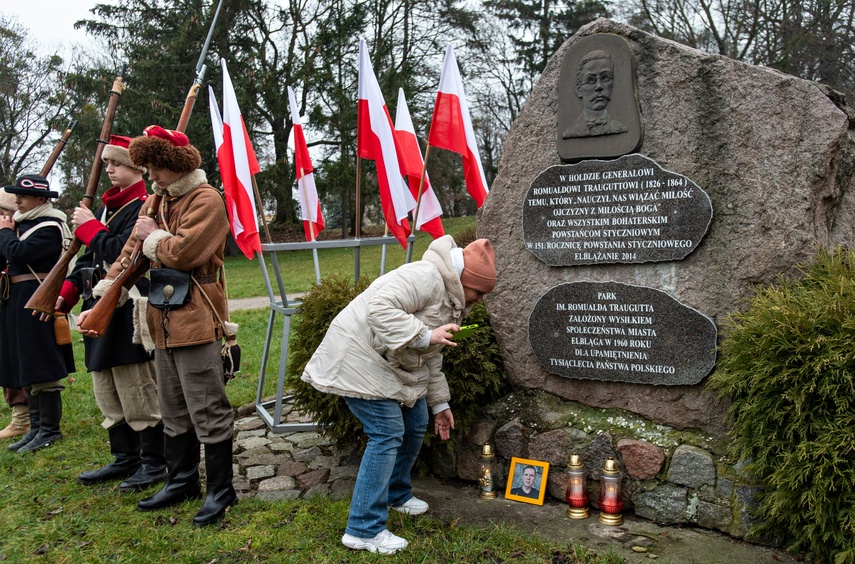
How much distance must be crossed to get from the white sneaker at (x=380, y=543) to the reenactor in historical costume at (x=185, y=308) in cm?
84

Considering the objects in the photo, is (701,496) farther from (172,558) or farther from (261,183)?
(261,183)

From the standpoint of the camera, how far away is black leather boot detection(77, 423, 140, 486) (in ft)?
14.1

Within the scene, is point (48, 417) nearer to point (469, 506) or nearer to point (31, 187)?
point (31, 187)

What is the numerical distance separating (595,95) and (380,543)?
2643 mm

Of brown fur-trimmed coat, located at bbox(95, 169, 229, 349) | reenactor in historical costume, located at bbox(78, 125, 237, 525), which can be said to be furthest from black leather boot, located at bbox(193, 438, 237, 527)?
brown fur-trimmed coat, located at bbox(95, 169, 229, 349)

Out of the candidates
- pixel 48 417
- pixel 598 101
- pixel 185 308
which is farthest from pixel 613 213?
pixel 48 417

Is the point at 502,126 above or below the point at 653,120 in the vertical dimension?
above

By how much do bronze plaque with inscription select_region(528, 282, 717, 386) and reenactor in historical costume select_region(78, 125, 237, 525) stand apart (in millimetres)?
1845

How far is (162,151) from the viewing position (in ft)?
11.4

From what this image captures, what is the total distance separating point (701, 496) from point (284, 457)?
8.75ft

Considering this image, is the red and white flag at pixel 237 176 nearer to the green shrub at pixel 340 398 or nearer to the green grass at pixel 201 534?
the green shrub at pixel 340 398

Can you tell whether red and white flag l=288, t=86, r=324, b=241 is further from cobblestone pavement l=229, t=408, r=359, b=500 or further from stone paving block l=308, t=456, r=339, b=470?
stone paving block l=308, t=456, r=339, b=470

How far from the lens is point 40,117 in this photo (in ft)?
75.5

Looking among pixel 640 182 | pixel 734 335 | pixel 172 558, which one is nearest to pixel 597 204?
pixel 640 182
